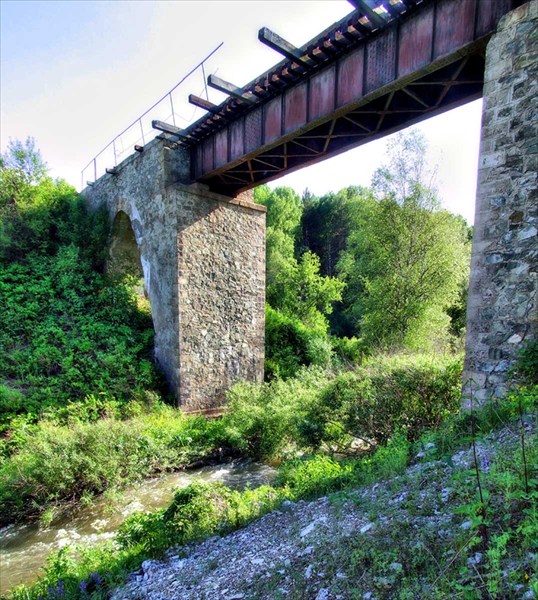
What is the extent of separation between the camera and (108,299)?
37.9 feet

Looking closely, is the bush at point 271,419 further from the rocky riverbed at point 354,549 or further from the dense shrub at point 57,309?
the rocky riverbed at point 354,549

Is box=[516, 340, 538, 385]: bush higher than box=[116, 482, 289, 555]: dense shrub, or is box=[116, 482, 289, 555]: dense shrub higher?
box=[516, 340, 538, 385]: bush

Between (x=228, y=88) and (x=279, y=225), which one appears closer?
(x=228, y=88)

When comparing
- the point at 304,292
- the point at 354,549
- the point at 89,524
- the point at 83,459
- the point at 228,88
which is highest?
the point at 228,88

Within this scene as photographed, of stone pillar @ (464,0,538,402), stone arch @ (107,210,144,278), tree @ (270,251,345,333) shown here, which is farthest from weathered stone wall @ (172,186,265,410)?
tree @ (270,251,345,333)

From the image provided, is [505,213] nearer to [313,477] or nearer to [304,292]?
[313,477]

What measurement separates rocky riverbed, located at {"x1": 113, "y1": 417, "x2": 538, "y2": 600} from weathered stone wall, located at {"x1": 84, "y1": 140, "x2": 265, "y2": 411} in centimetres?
652

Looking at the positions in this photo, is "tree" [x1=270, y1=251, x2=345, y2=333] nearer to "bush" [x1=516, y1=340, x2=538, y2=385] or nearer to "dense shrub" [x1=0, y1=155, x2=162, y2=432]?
"dense shrub" [x1=0, y1=155, x2=162, y2=432]

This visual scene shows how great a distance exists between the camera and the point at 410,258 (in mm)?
13266

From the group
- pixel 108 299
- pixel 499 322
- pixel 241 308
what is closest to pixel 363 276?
pixel 241 308

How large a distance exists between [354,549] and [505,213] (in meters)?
4.13

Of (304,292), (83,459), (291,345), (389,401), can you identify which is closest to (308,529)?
(389,401)

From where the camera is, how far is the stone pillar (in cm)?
429

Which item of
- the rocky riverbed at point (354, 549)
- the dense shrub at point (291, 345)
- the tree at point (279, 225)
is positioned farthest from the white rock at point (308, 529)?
the tree at point (279, 225)
